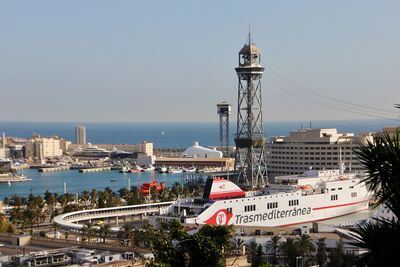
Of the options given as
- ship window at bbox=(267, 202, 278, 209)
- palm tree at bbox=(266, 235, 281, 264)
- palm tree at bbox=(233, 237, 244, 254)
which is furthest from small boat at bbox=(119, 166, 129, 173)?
palm tree at bbox=(266, 235, 281, 264)

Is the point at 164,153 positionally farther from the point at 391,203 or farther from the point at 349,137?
the point at 391,203

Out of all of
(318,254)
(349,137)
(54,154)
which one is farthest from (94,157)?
(318,254)

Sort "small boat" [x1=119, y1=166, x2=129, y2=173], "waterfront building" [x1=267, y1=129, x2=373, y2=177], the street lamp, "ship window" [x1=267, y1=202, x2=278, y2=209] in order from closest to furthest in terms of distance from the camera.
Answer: the street lamp, "ship window" [x1=267, y1=202, x2=278, y2=209], "waterfront building" [x1=267, y1=129, x2=373, y2=177], "small boat" [x1=119, y1=166, x2=129, y2=173]

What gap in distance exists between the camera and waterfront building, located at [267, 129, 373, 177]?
4684cm

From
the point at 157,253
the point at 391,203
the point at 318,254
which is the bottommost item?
the point at 318,254

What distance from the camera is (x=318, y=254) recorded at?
2108cm

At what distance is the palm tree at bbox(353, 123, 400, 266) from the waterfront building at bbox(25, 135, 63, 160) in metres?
101

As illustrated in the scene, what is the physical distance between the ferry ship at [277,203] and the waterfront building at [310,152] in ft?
24.1

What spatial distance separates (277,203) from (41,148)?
77092mm

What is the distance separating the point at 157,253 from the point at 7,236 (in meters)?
13.5

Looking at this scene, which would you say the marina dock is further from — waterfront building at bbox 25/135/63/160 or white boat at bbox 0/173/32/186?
waterfront building at bbox 25/135/63/160

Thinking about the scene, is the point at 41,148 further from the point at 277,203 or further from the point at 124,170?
the point at 277,203

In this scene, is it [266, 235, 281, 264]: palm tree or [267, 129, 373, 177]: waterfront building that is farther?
[267, 129, 373, 177]: waterfront building

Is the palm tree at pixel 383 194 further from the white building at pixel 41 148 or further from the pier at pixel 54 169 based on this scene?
the white building at pixel 41 148
